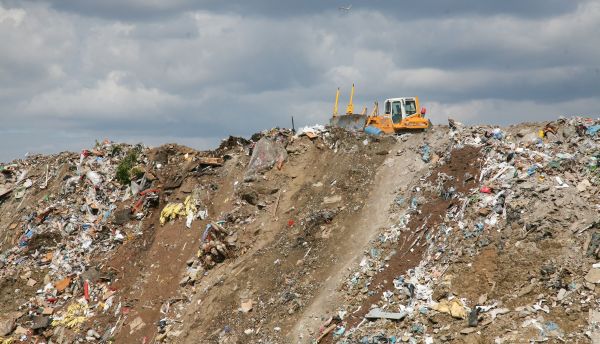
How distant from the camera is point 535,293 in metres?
13.0

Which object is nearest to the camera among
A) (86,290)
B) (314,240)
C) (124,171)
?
(314,240)

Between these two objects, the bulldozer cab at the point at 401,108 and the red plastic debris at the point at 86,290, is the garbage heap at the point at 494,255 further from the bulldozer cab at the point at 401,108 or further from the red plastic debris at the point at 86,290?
the red plastic debris at the point at 86,290

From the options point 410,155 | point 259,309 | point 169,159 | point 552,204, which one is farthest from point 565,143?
point 169,159

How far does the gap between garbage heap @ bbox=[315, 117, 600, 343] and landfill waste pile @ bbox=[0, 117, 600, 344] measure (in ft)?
0.14

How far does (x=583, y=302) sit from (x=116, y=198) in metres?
17.0

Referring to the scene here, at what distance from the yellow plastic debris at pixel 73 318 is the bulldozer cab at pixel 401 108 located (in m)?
13.1

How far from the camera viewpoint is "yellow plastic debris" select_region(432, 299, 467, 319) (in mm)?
13325

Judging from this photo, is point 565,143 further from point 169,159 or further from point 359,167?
point 169,159

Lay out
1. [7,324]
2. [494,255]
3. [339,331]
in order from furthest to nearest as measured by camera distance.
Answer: [7,324]
[339,331]
[494,255]

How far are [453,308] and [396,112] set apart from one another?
12317mm

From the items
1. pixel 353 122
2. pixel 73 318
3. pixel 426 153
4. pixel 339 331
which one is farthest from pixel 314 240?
pixel 73 318

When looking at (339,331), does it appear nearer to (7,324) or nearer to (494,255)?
(494,255)

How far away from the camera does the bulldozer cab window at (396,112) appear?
968 inches

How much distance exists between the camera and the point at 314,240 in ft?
60.2
